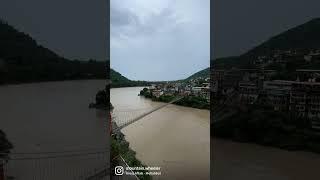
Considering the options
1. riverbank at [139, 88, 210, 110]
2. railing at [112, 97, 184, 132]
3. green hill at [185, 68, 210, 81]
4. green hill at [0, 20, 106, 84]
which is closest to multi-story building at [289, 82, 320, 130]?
green hill at [185, 68, 210, 81]

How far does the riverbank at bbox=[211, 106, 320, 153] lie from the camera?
4.05 m

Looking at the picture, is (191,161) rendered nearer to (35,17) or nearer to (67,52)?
(67,52)

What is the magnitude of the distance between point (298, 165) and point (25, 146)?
2682 mm

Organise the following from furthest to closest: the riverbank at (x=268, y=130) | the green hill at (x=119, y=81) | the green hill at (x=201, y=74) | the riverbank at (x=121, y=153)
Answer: the green hill at (x=201, y=74)
the green hill at (x=119, y=81)
the riverbank at (x=268, y=130)
the riverbank at (x=121, y=153)

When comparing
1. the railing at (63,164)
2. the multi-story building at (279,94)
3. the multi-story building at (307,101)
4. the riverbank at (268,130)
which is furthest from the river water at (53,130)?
the multi-story building at (307,101)

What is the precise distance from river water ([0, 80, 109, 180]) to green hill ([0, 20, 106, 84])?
0.09 meters

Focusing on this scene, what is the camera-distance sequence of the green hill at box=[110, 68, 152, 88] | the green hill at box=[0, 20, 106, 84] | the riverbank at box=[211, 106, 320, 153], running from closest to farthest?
the green hill at box=[0, 20, 106, 84] → the riverbank at box=[211, 106, 320, 153] → the green hill at box=[110, 68, 152, 88]

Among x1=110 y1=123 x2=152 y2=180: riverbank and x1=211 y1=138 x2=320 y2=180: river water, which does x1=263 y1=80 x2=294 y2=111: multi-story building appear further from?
x1=110 y1=123 x2=152 y2=180: riverbank

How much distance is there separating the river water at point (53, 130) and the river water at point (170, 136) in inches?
31.1

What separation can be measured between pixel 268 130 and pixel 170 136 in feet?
4.54

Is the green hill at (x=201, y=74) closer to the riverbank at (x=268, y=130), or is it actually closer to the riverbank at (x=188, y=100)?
the riverbank at (x=188, y=100)

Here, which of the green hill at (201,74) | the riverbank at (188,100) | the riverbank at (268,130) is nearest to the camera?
the riverbank at (268,130)

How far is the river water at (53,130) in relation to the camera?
3635mm

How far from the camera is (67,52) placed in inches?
149
